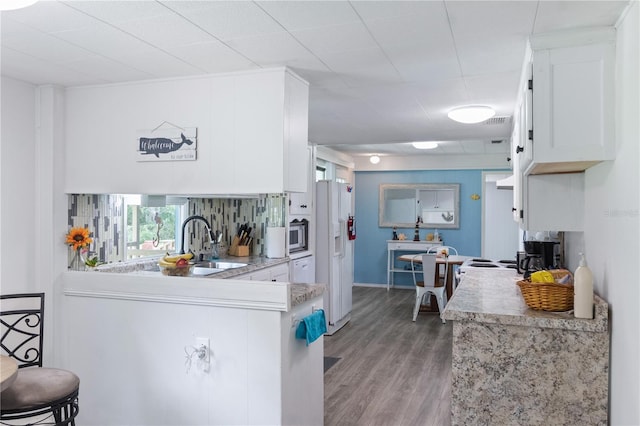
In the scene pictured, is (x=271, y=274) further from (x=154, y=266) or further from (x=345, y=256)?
(x=345, y=256)

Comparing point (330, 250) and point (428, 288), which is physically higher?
point (330, 250)

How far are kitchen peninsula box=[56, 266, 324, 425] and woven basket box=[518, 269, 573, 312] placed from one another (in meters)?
1.19

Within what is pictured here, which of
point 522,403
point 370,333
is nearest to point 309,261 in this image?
point 370,333

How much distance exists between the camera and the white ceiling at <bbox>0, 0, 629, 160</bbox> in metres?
1.96

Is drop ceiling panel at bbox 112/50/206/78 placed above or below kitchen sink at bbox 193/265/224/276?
above

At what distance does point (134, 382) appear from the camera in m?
2.87

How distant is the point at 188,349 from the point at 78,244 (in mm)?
1101

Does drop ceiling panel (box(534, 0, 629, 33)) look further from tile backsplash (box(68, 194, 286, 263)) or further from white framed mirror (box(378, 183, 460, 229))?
white framed mirror (box(378, 183, 460, 229))

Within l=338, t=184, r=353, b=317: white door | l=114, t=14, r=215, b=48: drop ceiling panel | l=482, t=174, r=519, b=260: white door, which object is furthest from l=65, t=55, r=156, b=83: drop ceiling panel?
l=482, t=174, r=519, b=260: white door

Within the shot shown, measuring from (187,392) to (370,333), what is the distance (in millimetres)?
3154

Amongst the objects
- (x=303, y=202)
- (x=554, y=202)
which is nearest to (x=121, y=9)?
(x=554, y=202)

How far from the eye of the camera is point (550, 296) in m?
2.36

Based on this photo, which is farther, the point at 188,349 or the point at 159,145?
the point at 159,145

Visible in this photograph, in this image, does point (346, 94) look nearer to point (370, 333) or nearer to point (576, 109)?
point (576, 109)
